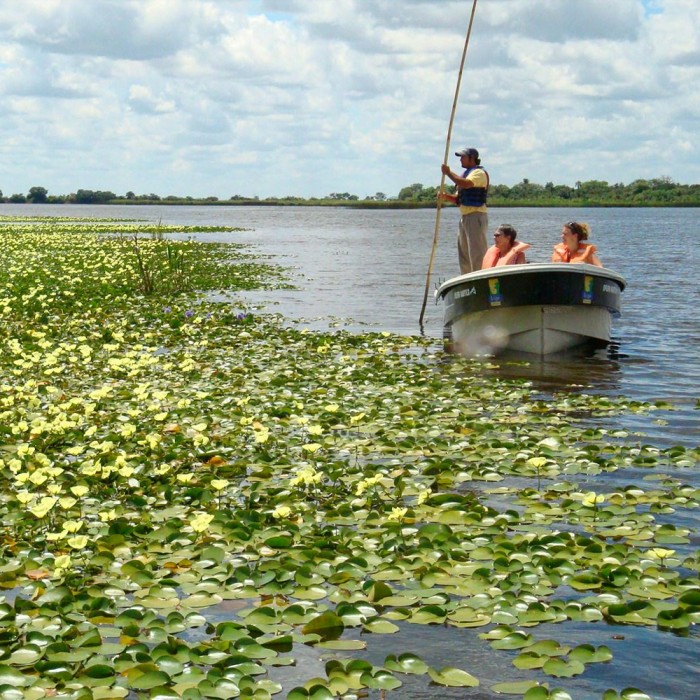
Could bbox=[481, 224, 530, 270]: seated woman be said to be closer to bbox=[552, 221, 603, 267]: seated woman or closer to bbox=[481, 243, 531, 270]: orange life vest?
bbox=[481, 243, 531, 270]: orange life vest

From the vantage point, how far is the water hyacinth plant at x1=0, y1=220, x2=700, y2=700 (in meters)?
4.73

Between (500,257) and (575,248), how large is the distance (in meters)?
1.13

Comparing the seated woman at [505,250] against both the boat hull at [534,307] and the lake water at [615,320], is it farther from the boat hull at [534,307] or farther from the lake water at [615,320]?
the lake water at [615,320]

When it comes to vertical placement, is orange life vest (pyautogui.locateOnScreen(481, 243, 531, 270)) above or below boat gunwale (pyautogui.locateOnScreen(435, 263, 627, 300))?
above

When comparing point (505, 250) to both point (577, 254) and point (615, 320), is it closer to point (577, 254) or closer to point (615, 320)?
point (577, 254)

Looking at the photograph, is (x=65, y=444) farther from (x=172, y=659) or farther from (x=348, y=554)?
(x=172, y=659)

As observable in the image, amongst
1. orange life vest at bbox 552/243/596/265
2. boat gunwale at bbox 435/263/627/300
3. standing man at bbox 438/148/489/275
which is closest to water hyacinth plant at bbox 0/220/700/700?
boat gunwale at bbox 435/263/627/300

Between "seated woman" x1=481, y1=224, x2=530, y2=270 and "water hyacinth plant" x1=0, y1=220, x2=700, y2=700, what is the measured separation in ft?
11.0

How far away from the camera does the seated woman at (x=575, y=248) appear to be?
15077mm

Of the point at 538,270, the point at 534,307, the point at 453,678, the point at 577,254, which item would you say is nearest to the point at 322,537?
Answer: the point at 453,678

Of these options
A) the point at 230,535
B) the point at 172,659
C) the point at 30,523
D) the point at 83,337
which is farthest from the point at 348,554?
the point at 83,337

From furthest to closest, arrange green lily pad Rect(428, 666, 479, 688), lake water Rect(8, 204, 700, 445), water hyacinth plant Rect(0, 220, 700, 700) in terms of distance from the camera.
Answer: lake water Rect(8, 204, 700, 445) < water hyacinth plant Rect(0, 220, 700, 700) < green lily pad Rect(428, 666, 479, 688)

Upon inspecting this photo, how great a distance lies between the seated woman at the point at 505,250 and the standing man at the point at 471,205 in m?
0.34

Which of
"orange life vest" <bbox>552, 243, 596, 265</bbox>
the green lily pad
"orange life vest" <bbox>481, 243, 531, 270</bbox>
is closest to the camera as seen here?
the green lily pad
